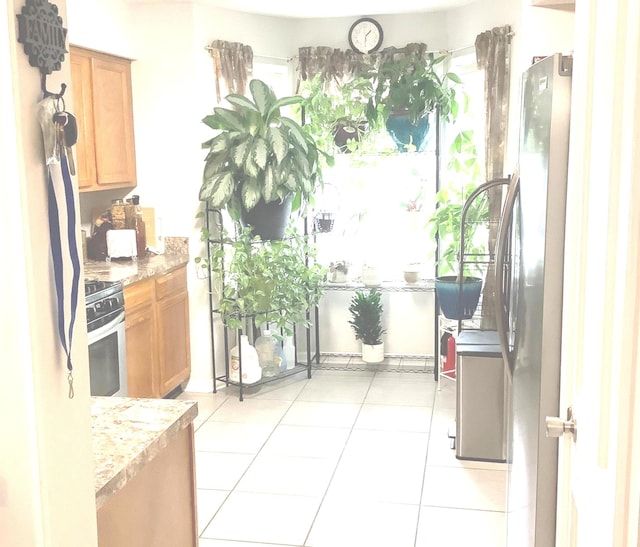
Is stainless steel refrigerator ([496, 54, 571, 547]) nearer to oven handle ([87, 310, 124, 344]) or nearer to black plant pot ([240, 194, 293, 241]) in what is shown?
oven handle ([87, 310, 124, 344])

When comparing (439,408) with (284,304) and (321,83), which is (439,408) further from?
(321,83)

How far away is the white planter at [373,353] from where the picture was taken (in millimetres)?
5234

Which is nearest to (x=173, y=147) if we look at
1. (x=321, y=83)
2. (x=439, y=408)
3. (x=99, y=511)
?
(x=321, y=83)

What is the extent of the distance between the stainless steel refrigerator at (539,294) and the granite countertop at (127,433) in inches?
37.4

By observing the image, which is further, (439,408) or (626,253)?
(439,408)

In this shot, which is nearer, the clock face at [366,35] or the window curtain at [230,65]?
the window curtain at [230,65]

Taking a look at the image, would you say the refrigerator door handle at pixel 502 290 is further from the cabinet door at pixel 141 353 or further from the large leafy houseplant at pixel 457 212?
the cabinet door at pixel 141 353

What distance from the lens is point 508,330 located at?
2.63 meters

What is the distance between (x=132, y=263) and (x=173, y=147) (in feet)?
2.62

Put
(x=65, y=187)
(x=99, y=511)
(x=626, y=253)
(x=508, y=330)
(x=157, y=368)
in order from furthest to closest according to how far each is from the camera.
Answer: (x=157, y=368) < (x=508, y=330) < (x=99, y=511) < (x=65, y=187) < (x=626, y=253)

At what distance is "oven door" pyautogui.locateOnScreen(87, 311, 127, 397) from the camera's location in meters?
3.63

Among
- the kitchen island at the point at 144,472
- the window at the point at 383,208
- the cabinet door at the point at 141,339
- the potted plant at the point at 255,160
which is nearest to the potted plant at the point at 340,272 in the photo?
the window at the point at 383,208

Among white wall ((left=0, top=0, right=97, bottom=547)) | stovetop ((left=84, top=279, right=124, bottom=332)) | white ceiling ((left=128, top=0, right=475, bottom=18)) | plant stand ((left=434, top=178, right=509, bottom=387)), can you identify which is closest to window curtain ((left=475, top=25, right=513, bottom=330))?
plant stand ((left=434, top=178, right=509, bottom=387))

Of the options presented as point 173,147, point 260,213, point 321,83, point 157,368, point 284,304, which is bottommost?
point 157,368
